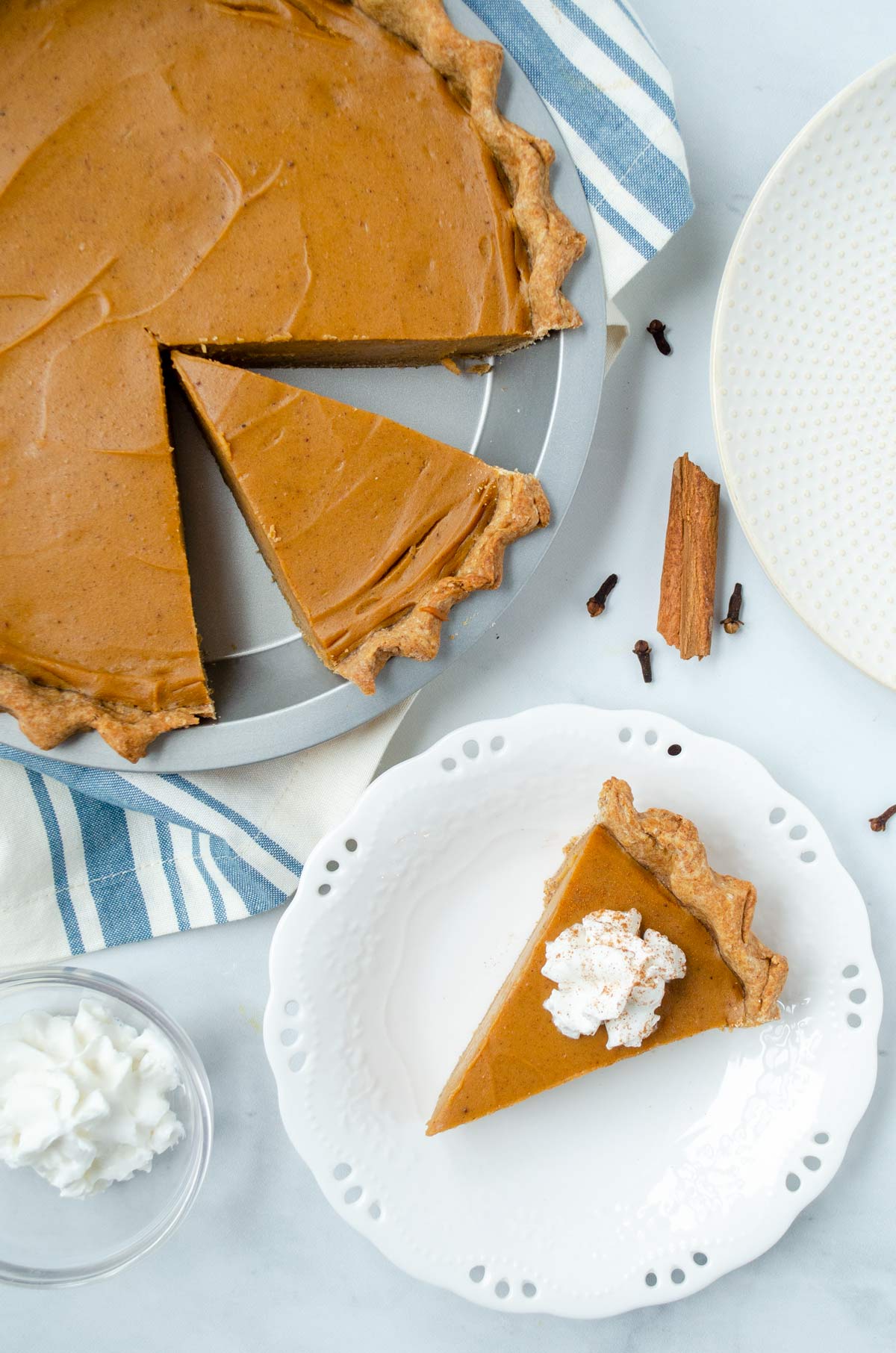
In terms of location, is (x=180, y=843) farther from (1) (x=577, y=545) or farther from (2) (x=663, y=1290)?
(2) (x=663, y=1290)

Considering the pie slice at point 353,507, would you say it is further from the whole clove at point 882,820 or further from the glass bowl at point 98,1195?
the whole clove at point 882,820

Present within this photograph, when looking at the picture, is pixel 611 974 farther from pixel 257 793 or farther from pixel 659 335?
pixel 659 335

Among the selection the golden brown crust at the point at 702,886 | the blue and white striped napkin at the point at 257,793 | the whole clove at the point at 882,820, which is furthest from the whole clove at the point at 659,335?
the whole clove at the point at 882,820

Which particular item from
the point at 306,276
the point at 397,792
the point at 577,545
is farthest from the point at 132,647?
the point at 577,545

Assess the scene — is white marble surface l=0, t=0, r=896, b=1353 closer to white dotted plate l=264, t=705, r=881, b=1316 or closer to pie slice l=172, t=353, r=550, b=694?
white dotted plate l=264, t=705, r=881, b=1316

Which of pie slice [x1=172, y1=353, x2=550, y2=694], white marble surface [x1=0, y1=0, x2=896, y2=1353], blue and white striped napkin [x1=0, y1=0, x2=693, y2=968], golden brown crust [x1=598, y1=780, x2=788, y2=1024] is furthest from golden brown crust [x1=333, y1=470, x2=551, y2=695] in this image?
golden brown crust [x1=598, y1=780, x2=788, y2=1024]

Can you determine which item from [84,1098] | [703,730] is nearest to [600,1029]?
[703,730]
